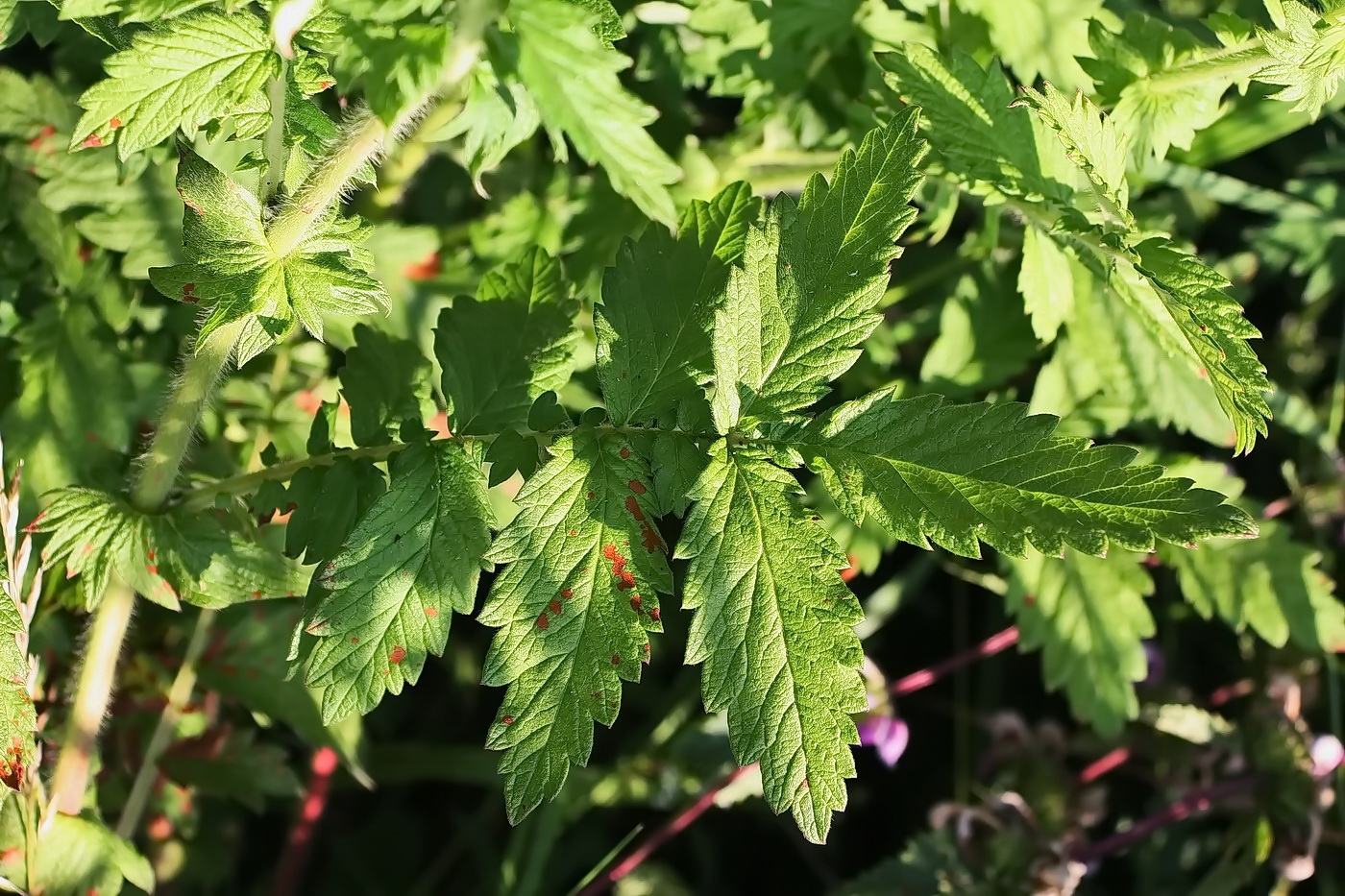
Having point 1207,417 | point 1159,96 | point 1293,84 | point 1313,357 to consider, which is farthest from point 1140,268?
point 1313,357

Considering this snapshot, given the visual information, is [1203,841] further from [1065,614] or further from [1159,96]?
[1159,96]

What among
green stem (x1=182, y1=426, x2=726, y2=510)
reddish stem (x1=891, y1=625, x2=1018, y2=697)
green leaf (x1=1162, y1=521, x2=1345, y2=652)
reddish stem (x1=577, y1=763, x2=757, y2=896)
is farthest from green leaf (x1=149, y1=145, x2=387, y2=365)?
green leaf (x1=1162, y1=521, x2=1345, y2=652)

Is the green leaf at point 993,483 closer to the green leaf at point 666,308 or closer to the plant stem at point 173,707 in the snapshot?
the green leaf at point 666,308

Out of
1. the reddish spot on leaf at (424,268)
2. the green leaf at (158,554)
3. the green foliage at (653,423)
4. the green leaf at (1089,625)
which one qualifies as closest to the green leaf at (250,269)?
the green foliage at (653,423)

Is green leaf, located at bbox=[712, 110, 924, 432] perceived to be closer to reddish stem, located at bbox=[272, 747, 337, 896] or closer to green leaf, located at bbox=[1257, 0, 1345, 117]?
green leaf, located at bbox=[1257, 0, 1345, 117]

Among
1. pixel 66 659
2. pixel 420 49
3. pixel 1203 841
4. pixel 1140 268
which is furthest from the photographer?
pixel 1203 841
